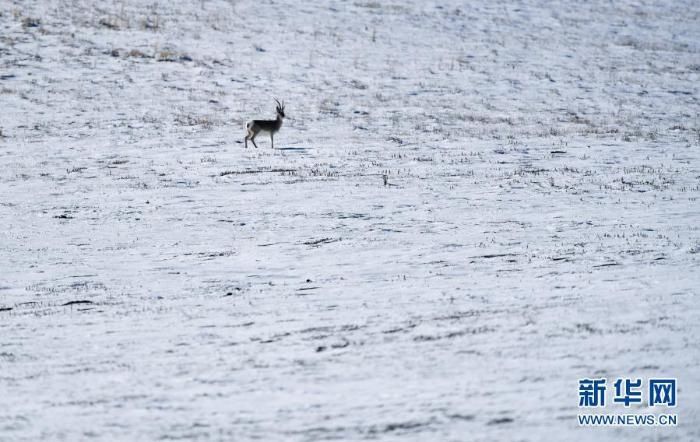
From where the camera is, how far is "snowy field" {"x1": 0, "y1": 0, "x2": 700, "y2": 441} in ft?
25.5

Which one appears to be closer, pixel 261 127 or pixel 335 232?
pixel 335 232

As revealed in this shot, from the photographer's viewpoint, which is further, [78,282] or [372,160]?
[372,160]

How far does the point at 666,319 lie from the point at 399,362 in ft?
10.4

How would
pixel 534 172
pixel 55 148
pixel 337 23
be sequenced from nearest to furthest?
1. pixel 534 172
2. pixel 55 148
3. pixel 337 23

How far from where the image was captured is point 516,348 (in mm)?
8625

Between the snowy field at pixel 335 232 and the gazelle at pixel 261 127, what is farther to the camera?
the gazelle at pixel 261 127

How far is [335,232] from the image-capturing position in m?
13.4

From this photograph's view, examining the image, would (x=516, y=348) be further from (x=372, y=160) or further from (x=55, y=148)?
(x=55, y=148)

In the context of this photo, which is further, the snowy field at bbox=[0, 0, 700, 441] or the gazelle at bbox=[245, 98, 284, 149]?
the gazelle at bbox=[245, 98, 284, 149]

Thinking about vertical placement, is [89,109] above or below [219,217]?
above

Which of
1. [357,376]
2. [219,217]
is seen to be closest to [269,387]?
[357,376]

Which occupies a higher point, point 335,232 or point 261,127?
point 261,127

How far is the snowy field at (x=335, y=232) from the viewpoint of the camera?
25.5 feet

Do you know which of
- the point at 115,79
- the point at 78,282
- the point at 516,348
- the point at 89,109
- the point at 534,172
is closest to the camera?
the point at 516,348
